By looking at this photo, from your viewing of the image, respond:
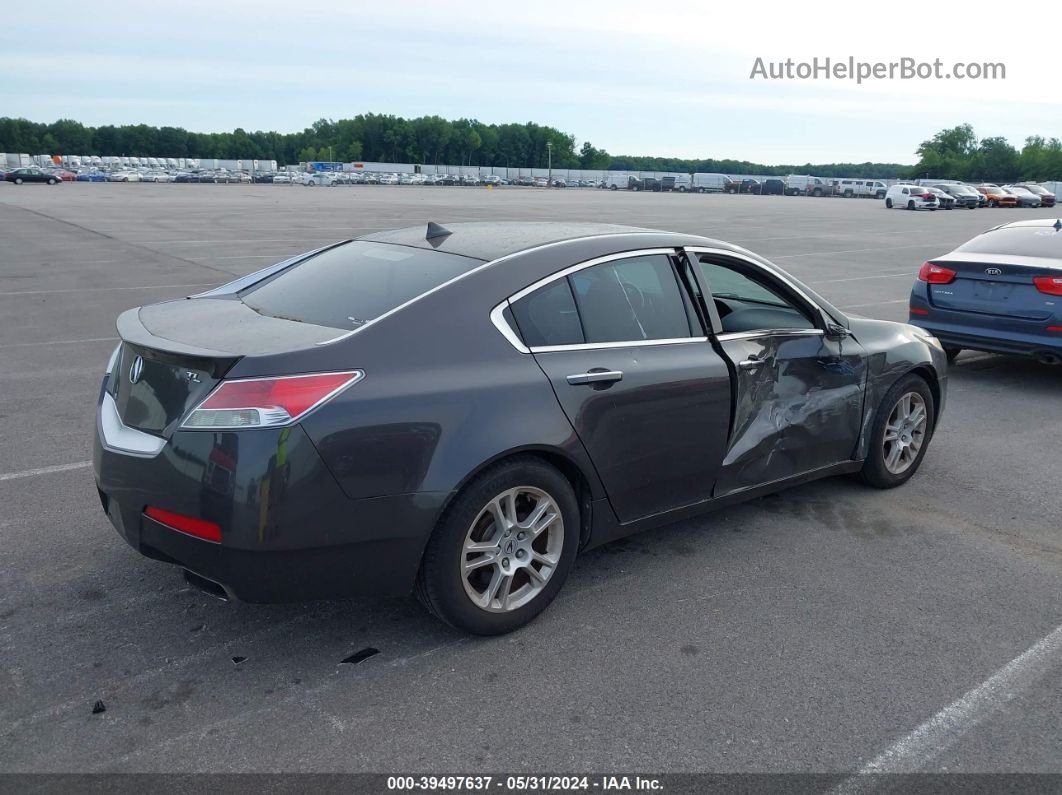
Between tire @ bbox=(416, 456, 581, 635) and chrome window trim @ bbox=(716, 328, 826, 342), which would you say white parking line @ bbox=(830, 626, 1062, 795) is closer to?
tire @ bbox=(416, 456, 581, 635)

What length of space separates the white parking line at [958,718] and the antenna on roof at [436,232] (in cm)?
288

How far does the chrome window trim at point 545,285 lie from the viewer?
3.76 m

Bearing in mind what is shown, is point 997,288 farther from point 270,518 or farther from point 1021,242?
point 270,518

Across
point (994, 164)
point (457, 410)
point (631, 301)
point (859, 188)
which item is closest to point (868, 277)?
point (631, 301)

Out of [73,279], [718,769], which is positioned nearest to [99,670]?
[718,769]

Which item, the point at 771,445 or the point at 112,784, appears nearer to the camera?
the point at 112,784

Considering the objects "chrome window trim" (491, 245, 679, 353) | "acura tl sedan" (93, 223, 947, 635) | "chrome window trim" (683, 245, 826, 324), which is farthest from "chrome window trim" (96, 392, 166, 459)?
"chrome window trim" (683, 245, 826, 324)

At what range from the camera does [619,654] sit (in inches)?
144

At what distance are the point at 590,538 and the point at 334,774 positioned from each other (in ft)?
5.11

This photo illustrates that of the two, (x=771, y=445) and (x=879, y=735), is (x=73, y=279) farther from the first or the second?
(x=879, y=735)

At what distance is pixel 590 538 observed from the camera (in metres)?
4.06

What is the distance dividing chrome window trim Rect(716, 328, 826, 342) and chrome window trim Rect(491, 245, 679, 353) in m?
0.17

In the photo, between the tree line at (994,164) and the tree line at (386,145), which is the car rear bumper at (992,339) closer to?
the tree line at (994,164)

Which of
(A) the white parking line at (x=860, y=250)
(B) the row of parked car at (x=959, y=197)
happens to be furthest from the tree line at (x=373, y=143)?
(A) the white parking line at (x=860, y=250)
